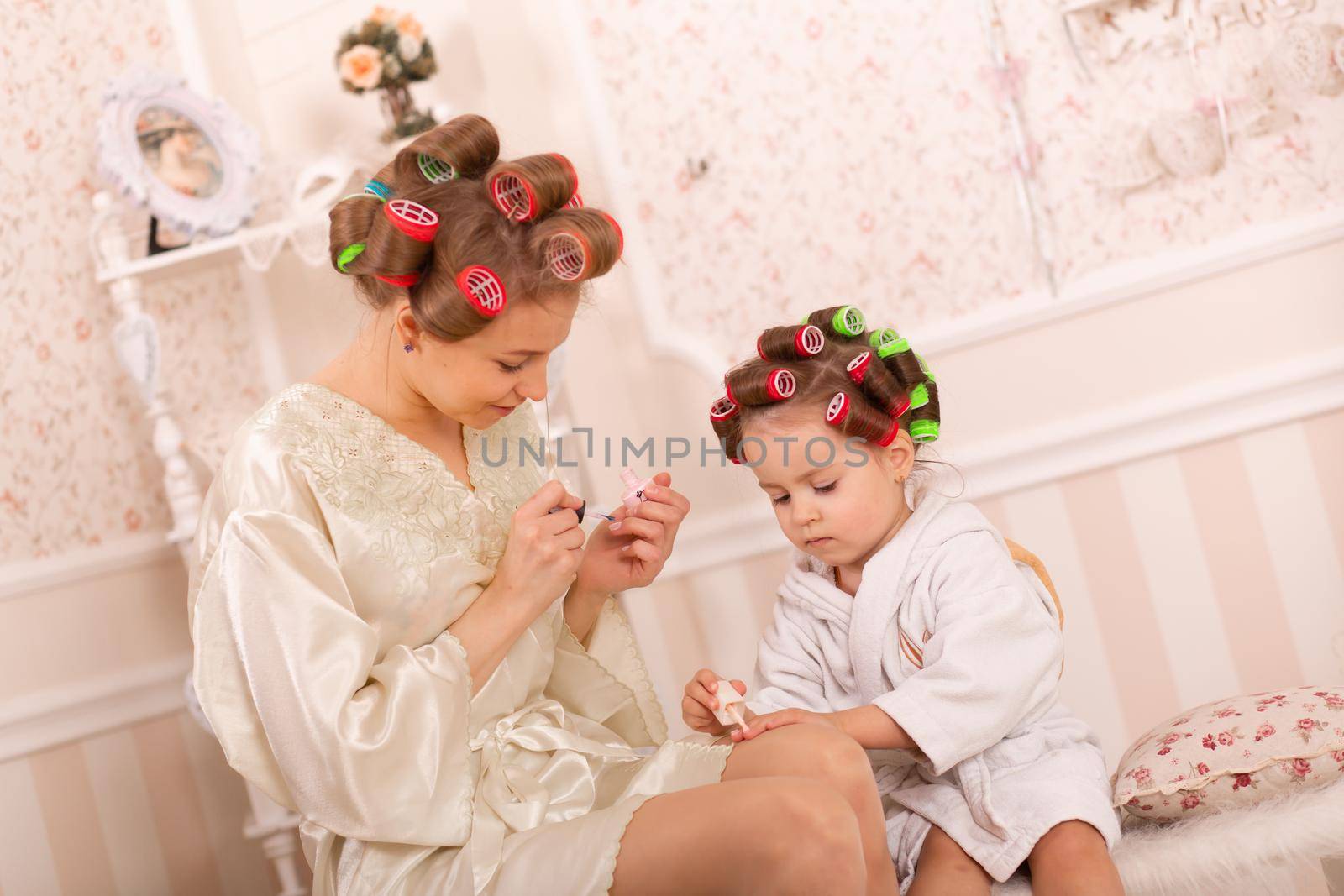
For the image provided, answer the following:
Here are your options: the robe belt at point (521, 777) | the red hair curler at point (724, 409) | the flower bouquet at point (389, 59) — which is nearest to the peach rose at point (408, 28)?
the flower bouquet at point (389, 59)

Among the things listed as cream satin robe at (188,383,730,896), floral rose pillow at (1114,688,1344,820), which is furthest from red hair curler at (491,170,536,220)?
floral rose pillow at (1114,688,1344,820)

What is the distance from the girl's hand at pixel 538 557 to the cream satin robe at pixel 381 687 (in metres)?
0.08

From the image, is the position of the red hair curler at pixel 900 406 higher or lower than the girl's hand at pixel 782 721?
higher

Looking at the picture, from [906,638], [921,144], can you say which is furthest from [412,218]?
[921,144]

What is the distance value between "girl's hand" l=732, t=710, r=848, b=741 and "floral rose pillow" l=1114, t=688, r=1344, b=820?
41 centimetres

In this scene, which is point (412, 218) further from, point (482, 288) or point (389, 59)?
point (389, 59)

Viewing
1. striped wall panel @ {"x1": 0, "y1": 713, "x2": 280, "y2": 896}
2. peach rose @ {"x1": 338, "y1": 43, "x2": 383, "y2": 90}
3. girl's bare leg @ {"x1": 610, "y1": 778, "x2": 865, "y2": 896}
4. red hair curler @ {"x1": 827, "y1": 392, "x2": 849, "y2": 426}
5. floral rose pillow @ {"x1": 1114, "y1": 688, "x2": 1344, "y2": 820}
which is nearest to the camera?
girl's bare leg @ {"x1": 610, "y1": 778, "x2": 865, "y2": 896}

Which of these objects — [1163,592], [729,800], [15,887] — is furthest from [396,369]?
[1163,592]

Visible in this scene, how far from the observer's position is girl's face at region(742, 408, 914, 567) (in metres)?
1.67

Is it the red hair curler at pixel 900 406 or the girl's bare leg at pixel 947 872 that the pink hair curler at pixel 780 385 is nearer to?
the red hair curler at pixel 900 406

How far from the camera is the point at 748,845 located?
1.22 metres

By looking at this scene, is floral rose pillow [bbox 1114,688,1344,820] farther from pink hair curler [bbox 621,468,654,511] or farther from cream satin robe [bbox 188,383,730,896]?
pink hair curler [bbox 621,468,654,511]

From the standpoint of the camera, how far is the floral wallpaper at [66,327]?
7.25 feet

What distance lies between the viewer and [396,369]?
1.53m
